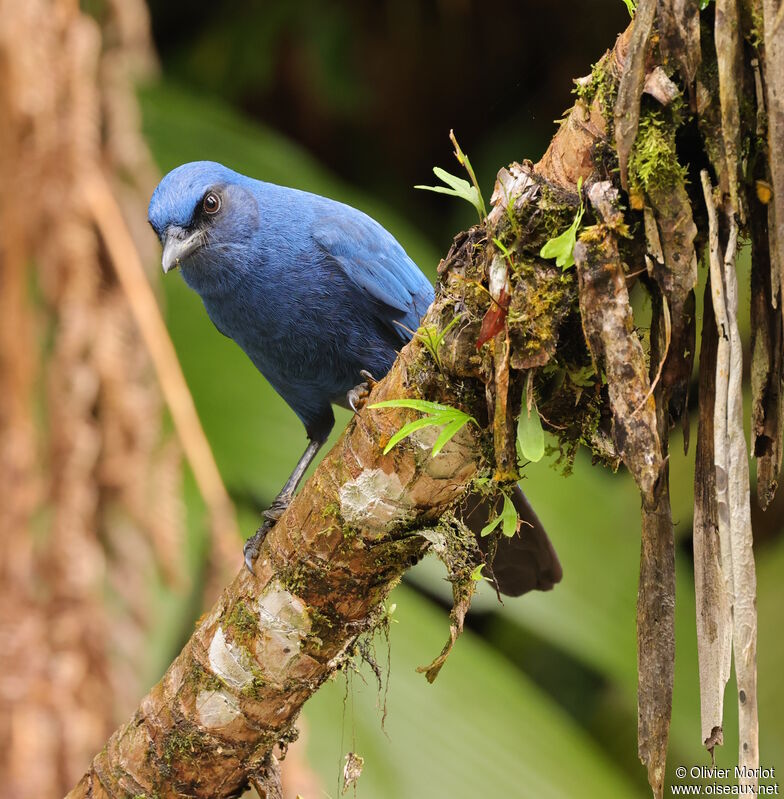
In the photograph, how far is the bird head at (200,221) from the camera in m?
2.82

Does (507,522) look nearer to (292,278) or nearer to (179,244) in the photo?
(292,278)

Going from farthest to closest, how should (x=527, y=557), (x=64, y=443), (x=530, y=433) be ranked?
(x=64, y=443) < (x=527, y=557) < (x=530, y=433)

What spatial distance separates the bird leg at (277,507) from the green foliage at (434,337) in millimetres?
1094

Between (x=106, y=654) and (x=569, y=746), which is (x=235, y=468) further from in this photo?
(x=569, y=746)

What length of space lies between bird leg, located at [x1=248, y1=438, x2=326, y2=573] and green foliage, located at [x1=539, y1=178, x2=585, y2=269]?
54.0 inches

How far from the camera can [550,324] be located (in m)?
1.44

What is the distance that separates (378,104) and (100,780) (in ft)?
14.3

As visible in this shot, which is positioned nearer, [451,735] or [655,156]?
[655,156]

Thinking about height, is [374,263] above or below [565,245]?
below

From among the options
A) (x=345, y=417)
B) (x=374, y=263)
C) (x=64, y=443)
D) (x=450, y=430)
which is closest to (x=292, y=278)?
(x=374, y=263)

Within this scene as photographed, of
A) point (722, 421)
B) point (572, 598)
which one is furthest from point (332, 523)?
point (572, 598)

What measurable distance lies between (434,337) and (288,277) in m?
1.34

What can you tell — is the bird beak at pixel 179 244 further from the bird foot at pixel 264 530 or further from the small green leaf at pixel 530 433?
the small green leaf at pixel 530 433

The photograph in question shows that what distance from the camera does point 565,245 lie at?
1389mm
